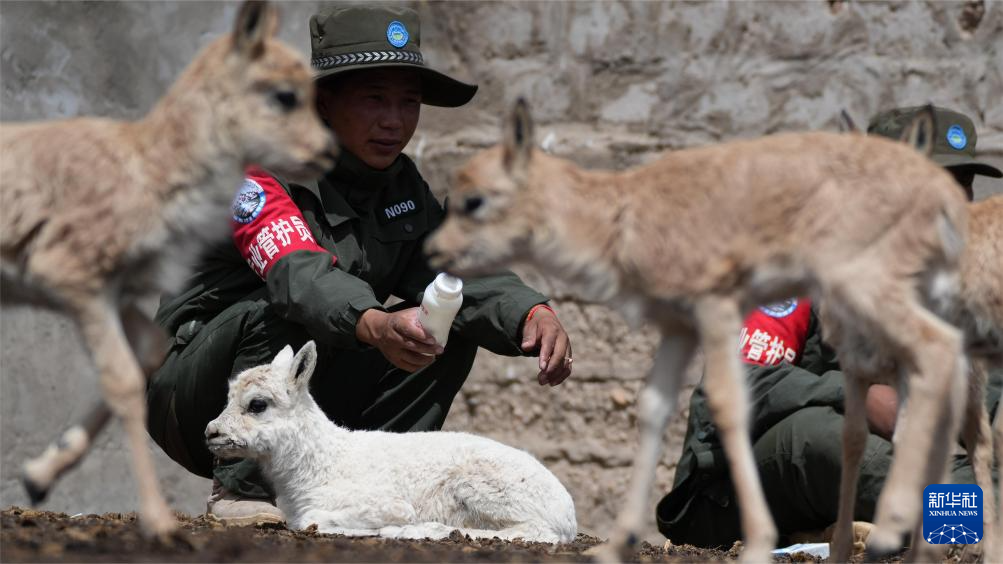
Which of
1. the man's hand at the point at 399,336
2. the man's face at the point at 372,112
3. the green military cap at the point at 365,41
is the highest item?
the green military cap at the point at 365,41

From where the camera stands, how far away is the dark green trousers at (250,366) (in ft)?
20.3

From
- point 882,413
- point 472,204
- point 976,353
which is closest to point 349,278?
point 472,204

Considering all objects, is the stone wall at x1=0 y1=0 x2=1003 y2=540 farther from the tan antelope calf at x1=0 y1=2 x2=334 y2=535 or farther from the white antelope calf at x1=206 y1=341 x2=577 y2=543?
the tan antelope calf at x1=0 y1=2 x2=334 y2=535

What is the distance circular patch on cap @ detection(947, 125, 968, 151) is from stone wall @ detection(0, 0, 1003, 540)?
135cm

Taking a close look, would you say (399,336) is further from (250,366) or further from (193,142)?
(193,142)

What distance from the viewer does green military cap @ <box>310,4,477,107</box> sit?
6.11m

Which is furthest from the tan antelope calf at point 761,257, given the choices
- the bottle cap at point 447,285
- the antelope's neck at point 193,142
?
the bottle cap at point 447,285

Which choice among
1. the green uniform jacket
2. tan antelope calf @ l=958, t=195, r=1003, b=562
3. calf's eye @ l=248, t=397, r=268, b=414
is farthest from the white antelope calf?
tan antelope calf @ l=958, t=195, r=1003, b=562

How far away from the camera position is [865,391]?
422 centimetres

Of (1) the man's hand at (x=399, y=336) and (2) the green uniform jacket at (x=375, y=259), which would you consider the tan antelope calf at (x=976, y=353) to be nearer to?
(1) the man's hand at (x=399, y=336)

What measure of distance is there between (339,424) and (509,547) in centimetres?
211

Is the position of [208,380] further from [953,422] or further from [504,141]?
[953,422]

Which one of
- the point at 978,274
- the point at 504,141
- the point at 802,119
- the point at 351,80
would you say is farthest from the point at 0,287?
the point at 802,119

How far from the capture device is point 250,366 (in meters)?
6.19
